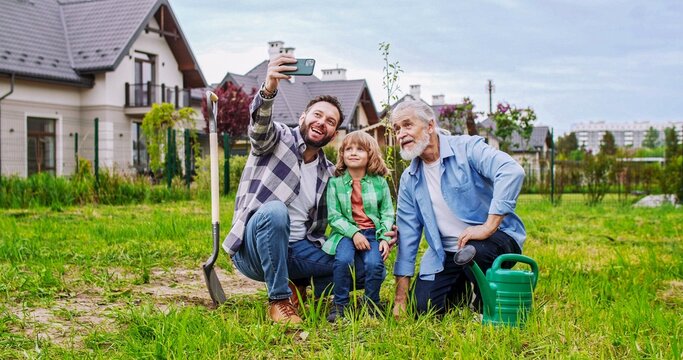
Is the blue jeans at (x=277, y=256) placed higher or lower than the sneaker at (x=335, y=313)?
higher

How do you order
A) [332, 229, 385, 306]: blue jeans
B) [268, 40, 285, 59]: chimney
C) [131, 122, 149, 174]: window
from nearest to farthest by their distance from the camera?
[332, 229, 385, 306]: blue jeans, [131, 122, 149, 174]: window, [268, 40, 285, 59]: chimney

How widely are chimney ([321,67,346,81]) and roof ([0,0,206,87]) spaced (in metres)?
13.8

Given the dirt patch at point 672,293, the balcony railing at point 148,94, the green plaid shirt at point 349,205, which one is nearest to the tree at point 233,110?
the balcony railing at point 148,94

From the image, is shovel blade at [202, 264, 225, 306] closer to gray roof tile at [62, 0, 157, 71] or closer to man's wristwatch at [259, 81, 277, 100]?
man's wristwatch at [259, 81, 277, 100]

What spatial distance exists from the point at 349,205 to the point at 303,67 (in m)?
0.78

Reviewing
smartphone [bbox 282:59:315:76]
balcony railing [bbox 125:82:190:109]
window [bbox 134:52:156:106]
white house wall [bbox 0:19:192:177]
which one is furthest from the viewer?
window [bbox 134:52:156:106]

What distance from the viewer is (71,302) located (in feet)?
13.4

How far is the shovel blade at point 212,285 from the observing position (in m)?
4.02

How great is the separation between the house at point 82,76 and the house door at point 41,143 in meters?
0.03

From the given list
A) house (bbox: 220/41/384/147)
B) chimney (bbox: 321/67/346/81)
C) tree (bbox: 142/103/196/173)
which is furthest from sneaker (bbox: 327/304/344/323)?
chimney (bbox: 321/67/346/81)

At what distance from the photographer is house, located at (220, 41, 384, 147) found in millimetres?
30356

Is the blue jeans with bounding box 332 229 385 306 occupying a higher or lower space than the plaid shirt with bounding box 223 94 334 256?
lower

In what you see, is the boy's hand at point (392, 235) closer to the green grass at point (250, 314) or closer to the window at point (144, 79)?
the green grass at point (250, 314)

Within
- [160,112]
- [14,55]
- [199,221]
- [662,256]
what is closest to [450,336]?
[662,256]
